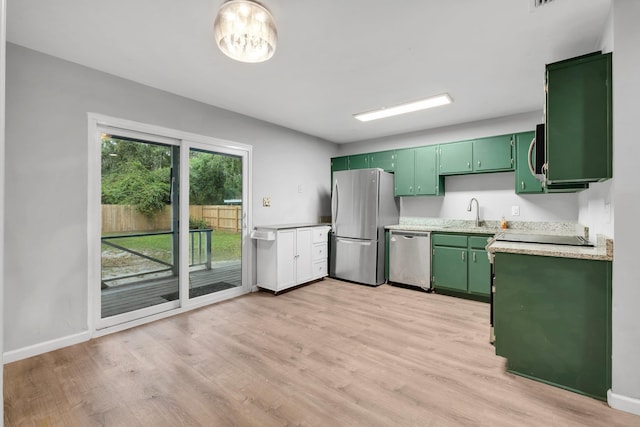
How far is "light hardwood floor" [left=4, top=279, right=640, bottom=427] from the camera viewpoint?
69.1 inches

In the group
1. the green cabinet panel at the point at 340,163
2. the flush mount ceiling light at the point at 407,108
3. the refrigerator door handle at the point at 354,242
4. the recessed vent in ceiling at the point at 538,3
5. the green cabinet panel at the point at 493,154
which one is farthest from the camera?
the green cabinet panel at the point at 340,163

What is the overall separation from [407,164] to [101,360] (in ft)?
14.3

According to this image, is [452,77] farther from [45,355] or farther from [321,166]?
[45,355]

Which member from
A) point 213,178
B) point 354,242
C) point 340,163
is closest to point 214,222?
point 213,178

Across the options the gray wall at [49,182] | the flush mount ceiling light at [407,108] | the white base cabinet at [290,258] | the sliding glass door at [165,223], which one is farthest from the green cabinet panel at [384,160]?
the gray wall at [49,182]

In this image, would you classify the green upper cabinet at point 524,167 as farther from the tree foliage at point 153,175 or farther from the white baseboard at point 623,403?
the tree foliage at point 153,175

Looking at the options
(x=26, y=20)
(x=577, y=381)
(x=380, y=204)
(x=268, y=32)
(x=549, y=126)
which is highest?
(x=26, y=20)

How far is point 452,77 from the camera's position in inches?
114

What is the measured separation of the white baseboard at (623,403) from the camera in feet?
5.76

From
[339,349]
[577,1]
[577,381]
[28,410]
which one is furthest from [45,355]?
[577,1]

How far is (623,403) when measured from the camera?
178 cm

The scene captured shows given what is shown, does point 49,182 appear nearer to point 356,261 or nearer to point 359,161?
point 356,261

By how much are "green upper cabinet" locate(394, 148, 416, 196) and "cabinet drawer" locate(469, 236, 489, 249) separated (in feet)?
3.73

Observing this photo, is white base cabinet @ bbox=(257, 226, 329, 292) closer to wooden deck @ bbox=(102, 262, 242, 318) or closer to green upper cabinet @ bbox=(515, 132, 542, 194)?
wooden deck @ bbox=(102, 262, 242, 318)
